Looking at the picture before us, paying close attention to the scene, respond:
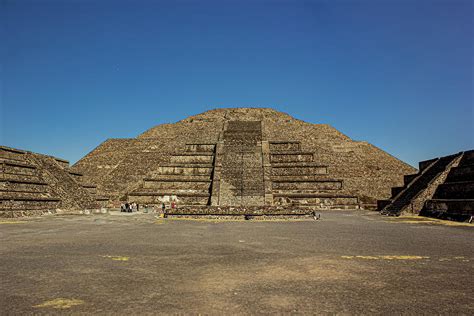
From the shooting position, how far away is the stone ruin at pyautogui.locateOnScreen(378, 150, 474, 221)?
17.4m

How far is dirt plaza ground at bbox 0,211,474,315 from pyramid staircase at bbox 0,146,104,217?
9832mm

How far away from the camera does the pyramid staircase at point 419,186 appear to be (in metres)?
20.1

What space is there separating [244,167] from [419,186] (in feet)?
38.2

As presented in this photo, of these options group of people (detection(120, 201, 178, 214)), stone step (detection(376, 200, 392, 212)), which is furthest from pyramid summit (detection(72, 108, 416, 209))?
stone step (detection(376, 200, 392, 212))

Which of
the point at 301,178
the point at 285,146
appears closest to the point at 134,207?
the point at 301,178

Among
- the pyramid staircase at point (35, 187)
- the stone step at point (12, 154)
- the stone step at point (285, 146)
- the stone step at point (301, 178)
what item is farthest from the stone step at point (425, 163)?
the stone step at point (12, 154)

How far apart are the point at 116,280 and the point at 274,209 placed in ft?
43.8

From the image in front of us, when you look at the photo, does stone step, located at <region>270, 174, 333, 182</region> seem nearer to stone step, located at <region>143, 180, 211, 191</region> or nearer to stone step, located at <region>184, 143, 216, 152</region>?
stone step, located at <region>143, 180, 211, 191</region>

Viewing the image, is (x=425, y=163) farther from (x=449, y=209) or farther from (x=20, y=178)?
(x=20, y=178)

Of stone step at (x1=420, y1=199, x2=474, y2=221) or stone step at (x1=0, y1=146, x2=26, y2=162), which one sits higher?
stone step at (x1=0, y1=146, x2=26, y2=162)

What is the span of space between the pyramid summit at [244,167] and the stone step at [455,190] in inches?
229

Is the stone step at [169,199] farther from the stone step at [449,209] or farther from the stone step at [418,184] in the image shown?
the stone step at [449,209]

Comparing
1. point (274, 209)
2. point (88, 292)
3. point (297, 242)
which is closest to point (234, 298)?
point (88, 292)

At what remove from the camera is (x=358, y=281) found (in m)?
5.65
